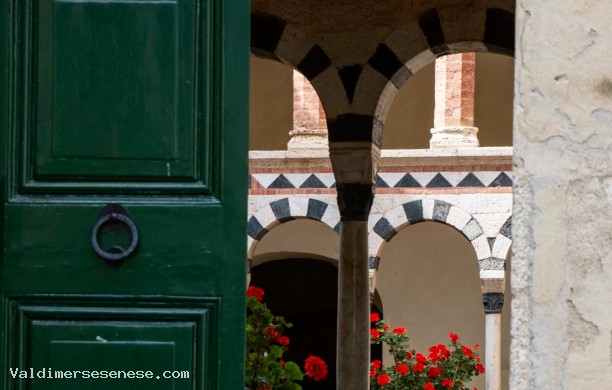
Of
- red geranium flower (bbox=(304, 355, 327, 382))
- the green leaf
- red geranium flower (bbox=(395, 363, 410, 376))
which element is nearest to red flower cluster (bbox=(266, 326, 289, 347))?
the green leaf

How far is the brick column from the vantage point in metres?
16.9

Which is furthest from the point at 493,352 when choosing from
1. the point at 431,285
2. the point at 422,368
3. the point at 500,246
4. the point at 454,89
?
the point at 422,368

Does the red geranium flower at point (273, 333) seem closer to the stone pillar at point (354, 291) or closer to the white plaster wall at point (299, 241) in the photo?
the stone pillar at point (354, 291)

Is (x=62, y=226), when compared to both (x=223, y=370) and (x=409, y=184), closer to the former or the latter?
(x=223, y=370)

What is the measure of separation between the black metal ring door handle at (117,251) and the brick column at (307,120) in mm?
13947

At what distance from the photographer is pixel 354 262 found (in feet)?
29.0

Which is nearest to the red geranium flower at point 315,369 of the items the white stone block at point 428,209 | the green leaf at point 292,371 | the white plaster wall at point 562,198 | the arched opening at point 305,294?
the green leaf at point 292,371

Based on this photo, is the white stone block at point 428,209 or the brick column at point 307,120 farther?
the brick column at point 307,120

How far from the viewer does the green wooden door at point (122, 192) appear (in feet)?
9.46

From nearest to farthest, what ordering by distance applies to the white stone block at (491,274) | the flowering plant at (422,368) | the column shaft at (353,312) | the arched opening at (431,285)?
the column shaft at (353,312)
the flowering plant at (422,368)
the white stone block at (491,274)
the arched opening at (431,285)

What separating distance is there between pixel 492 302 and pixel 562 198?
1359 cm

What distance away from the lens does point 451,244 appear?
17953 millimetres

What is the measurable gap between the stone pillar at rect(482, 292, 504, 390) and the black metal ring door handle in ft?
43.4

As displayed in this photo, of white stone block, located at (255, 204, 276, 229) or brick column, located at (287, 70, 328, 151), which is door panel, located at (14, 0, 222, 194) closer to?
brick column, located at (287, 70, 328, 151)
